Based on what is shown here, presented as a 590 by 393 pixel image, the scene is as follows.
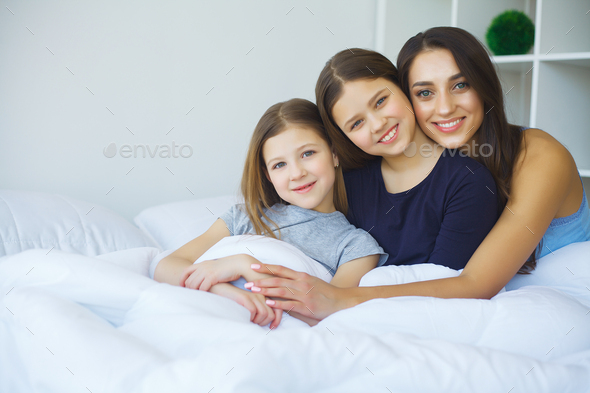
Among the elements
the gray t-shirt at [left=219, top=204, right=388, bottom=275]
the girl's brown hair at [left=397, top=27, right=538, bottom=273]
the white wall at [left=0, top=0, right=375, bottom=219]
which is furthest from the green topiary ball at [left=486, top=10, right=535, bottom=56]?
the gray t-shirt at [left=219, top=204, right=388, bottom=275]

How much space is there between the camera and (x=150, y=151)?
1.54 metres

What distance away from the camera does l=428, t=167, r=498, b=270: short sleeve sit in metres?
0.96

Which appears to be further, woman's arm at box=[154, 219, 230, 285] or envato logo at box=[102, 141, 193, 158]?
envato logo at box=[102, 141, 193, 158]

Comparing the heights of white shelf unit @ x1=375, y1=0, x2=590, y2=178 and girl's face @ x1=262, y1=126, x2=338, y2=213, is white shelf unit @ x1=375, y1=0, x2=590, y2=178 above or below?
above

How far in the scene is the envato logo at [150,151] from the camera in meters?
1.47

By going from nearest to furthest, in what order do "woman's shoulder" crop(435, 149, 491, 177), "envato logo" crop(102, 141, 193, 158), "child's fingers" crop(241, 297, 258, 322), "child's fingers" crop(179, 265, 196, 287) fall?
"child's fingers" crop(241, 297, 258, 322) < "child's fingers" crop(179, 265, 196, 287) < "woman's shoulder" crop(435, 149, 491, 177) < "envato logo" crop(102, 141, 193, 158)

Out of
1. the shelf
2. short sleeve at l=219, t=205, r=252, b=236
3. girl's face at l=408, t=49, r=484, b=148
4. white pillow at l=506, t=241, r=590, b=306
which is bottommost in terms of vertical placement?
white pillow at l=506, t=241, r=590, b=306

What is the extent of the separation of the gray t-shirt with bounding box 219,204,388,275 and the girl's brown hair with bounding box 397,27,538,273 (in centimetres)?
31

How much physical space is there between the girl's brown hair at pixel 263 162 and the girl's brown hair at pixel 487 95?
0.88ft

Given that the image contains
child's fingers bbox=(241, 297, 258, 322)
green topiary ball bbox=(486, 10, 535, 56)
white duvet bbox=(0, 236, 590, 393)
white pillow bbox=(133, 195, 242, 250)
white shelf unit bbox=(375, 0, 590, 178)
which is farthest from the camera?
green topiary ball bbox=(486, 10, 535, 56)

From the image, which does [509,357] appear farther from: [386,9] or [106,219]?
[386,9]

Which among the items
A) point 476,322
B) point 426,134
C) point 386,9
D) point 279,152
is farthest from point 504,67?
point 476,322

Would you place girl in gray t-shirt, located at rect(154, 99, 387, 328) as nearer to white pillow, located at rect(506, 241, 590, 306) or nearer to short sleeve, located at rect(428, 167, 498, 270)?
short sleeve, located at rect(428, 167, 498, 270)

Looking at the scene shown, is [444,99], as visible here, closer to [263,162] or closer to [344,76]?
[344,76]
